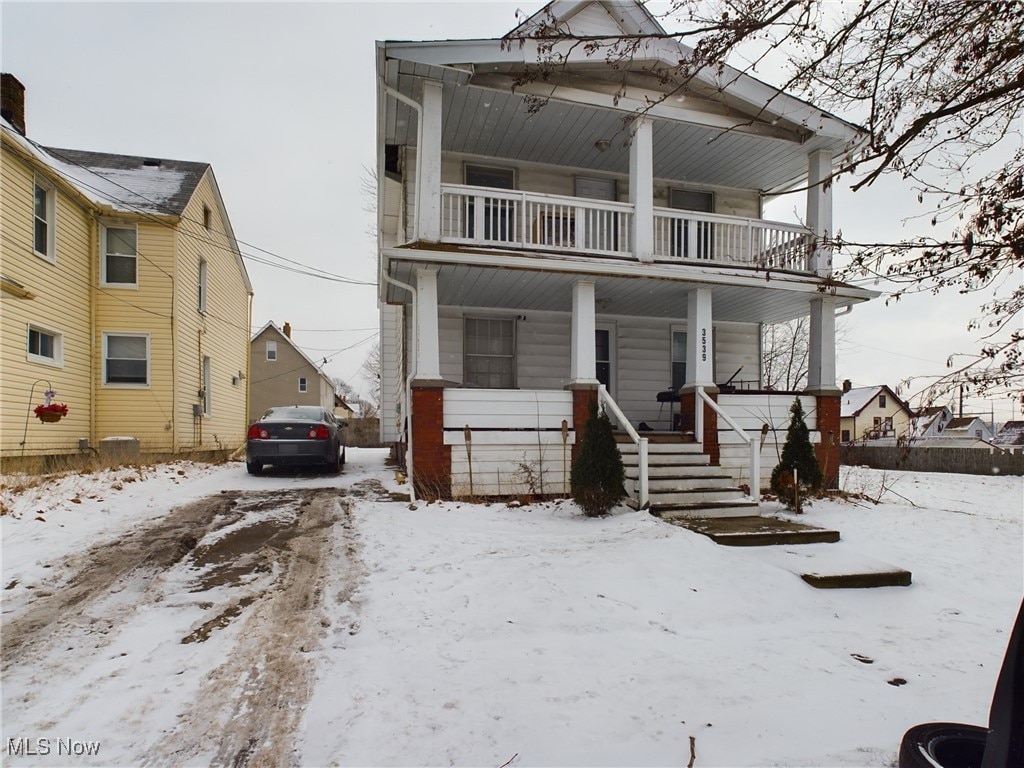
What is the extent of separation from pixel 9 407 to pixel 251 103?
8605mm

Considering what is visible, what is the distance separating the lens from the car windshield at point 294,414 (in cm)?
1097

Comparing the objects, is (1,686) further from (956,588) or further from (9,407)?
(9,407)

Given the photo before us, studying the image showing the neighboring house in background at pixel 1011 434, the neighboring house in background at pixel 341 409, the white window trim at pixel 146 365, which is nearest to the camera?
the neighboring house in background at pixel 1011 434

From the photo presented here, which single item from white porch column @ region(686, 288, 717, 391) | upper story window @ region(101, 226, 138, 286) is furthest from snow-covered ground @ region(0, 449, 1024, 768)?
upper story window @ region(101, 226, 138, 286)

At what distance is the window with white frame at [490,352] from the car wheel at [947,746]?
29.3 feet

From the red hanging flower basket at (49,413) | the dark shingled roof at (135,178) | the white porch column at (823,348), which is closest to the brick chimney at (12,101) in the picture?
the dark shingled roof at (135,178)

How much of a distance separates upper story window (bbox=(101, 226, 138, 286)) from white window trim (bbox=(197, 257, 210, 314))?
7.74 feet

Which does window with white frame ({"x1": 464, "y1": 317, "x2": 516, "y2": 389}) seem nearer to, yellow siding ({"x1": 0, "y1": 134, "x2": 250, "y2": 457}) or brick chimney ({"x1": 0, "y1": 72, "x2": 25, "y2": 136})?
yellow siding ({"x1": 0, "y1": 134, "x2": 250, "y2": 457})

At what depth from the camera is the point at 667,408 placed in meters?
11.4

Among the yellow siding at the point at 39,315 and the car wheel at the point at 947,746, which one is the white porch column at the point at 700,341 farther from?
the yellow siding at the point at 39,315

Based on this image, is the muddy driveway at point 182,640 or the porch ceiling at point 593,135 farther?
the porch ceiling at point 593,135

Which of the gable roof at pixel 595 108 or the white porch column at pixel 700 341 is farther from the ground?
→ the gable roof at pixel 595 108

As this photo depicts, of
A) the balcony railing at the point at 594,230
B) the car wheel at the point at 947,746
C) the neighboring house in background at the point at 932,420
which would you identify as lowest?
the car wheel at the point at 947,746

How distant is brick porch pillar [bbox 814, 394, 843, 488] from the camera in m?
9.55
